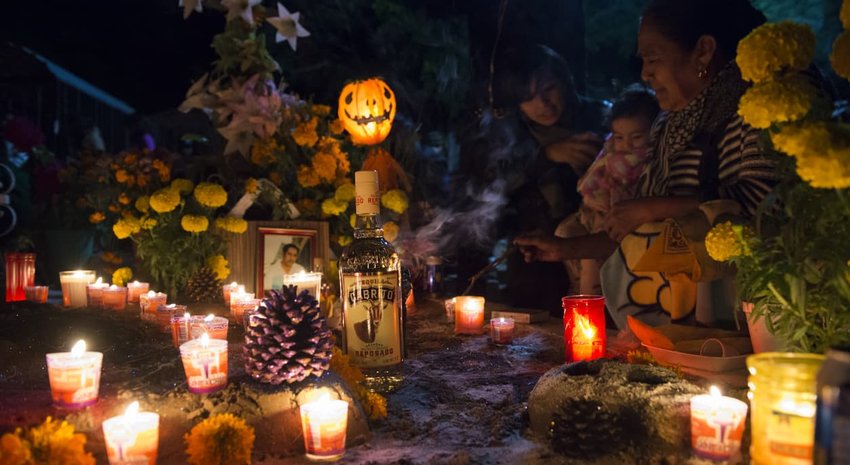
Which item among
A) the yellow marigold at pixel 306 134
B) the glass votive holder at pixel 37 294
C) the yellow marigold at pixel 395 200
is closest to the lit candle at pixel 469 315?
the yellow marigold at pixel 395 200

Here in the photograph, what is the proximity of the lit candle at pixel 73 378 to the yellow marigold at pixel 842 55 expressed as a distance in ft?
7.55

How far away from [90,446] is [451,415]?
1.15 metres

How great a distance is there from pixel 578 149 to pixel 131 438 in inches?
171

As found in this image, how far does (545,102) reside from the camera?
5504 millimetres

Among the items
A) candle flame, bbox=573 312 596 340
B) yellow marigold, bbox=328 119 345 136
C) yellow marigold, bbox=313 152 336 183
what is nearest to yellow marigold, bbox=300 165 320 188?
yellow marigold, bbox=313 152 336 183

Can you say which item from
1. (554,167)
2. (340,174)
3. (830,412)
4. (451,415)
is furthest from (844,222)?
(554,167)

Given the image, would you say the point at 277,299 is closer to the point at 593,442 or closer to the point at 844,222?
the point at 593,442

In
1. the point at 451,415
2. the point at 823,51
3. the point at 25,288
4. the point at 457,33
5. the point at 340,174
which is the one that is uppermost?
the point at 457,33

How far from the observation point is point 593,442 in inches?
71.7

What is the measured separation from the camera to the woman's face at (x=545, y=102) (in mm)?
5473

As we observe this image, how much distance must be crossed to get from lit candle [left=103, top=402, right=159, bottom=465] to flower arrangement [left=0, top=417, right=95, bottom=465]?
0.07 m

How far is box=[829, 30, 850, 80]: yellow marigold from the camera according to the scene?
1.72 metres

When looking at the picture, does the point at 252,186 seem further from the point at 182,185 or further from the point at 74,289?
the point at 74,289

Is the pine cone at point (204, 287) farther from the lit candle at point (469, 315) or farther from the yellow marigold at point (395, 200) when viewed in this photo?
the lit candle at point (469, 315)
